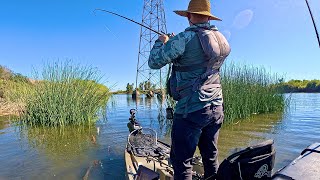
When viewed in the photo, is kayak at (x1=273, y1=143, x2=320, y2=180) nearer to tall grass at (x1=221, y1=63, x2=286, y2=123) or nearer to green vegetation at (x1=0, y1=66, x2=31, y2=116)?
tall grass at (x1=221, y1=63, x2=286, y2=123)

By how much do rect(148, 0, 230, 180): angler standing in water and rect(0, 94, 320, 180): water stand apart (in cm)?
300

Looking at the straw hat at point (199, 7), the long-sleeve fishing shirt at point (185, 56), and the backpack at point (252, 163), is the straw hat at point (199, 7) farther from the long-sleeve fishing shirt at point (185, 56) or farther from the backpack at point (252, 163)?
the backpack at point (252, 163)

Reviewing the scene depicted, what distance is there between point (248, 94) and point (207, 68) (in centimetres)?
974

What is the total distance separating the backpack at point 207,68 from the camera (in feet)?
8.74

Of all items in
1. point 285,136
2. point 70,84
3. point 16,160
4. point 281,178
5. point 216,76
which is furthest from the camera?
point 70,84

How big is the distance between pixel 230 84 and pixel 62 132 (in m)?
6.32

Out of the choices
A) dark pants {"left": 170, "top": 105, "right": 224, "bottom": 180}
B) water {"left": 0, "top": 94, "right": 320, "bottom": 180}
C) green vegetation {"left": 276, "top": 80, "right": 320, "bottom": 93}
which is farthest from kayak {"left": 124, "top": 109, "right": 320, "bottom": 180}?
green vegetation {"left": 276, "top": 80, "right": 320, "bottom": 93}

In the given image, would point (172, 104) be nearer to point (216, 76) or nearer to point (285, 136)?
point (285, 136)

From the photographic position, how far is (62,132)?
32.7 ft

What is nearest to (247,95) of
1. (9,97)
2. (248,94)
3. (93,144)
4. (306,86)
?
(248,94)

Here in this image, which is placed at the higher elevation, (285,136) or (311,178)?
(311,178)

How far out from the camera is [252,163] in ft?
8.32

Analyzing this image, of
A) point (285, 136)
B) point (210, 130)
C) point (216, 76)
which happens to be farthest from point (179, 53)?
point (285, 136)

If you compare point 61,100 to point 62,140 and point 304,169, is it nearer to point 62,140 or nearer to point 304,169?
point 62,140
